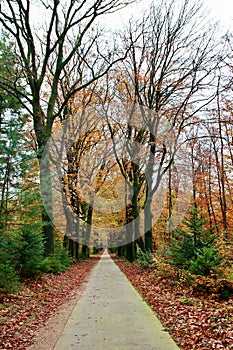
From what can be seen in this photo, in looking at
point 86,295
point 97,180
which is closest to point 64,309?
point 86,295

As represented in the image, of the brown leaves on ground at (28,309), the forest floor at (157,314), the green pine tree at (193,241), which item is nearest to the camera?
the forest floor at (157,314)

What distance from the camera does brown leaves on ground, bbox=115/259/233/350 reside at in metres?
5.24

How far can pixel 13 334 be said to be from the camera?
5.96 m

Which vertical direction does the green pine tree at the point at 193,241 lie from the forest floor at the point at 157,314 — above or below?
above

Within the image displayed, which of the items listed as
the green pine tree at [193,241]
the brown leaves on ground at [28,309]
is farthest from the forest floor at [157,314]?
the green pine tree at [193,241]

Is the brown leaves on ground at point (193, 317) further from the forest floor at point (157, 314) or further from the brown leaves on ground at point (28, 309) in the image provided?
the brown leaves on ground at point (28, 309)

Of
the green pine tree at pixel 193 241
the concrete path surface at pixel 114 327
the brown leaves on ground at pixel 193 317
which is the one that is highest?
the green pine tree at pixel 193 241

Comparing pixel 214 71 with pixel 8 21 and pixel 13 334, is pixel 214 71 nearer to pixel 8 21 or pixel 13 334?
pixel 8 21

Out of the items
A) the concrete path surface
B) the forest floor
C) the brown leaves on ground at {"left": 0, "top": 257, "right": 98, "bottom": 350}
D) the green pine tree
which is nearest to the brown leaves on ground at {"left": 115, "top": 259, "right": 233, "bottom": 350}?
the forest floor

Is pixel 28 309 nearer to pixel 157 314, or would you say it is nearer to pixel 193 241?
pixel 157 314

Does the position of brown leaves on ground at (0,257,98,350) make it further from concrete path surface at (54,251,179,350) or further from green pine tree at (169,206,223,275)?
green pine tree at (169,206,223,275)

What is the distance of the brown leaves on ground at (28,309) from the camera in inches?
228

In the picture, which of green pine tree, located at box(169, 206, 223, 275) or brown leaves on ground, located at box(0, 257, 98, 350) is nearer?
brown leaves on ground, located at box(0, 257, 98, 350)

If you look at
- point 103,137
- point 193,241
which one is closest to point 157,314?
point 193,241
